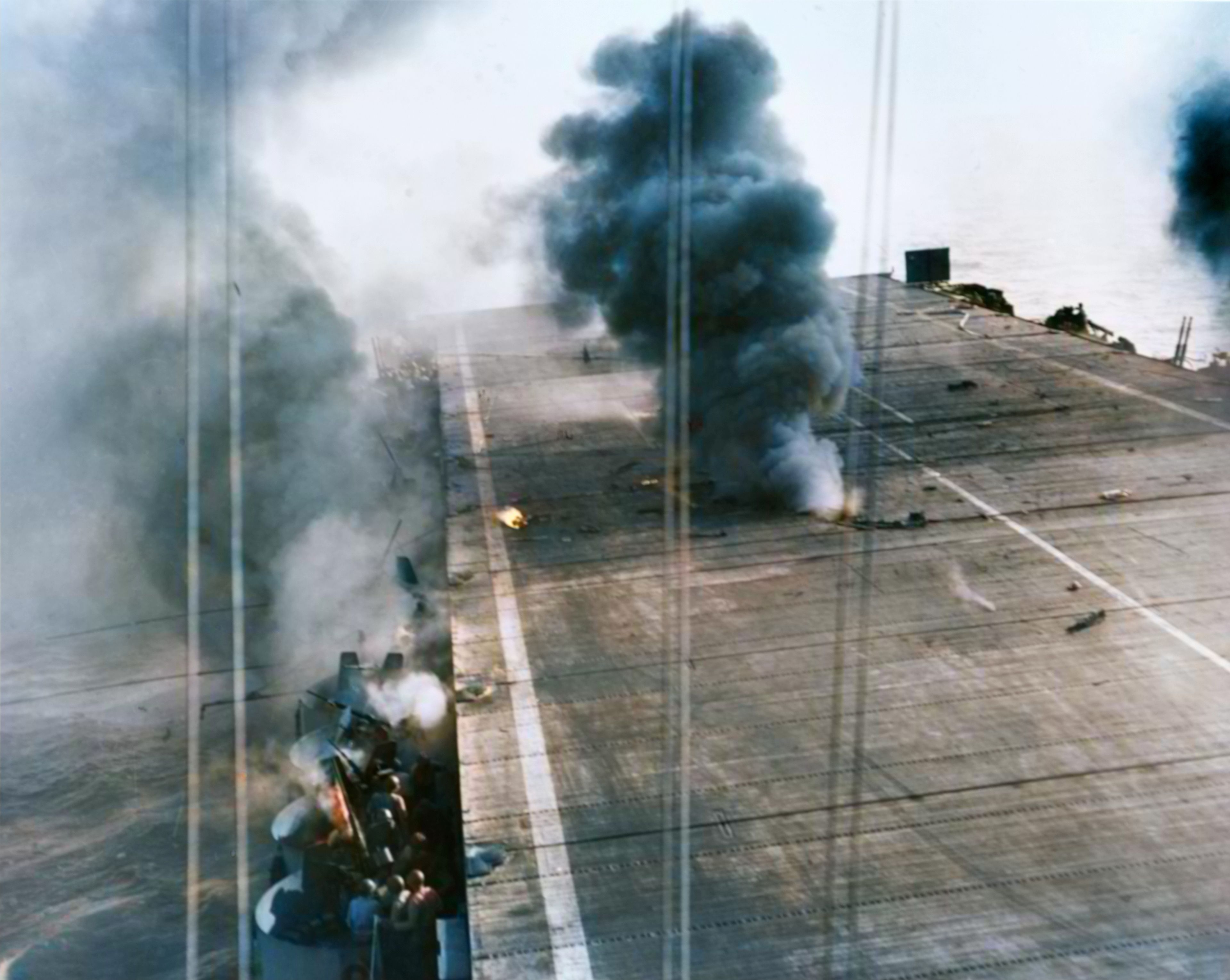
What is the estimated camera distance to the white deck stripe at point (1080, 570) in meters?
13.6

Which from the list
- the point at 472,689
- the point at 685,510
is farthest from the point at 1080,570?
the point at 472,689

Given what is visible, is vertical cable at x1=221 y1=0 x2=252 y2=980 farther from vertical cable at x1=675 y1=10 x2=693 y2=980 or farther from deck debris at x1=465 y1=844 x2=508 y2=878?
deck debris at x1=465 y1=844 x2=508 y2=878

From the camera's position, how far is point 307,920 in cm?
1189

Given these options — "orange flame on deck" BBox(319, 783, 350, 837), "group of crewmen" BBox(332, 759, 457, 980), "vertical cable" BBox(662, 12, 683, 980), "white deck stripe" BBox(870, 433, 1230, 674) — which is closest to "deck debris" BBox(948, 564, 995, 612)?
"white deck stripe" BBox(870, 433, 1230, 674)

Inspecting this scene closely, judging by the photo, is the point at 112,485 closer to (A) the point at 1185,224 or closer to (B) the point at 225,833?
(B) the point at 225,833

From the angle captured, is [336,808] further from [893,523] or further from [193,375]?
[193,375]

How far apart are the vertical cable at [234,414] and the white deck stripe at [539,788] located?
5.56 m

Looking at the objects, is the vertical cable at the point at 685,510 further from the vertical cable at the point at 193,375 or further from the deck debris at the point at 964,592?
the vertical cable at the point at 193,375

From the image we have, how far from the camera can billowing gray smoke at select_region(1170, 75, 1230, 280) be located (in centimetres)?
2808

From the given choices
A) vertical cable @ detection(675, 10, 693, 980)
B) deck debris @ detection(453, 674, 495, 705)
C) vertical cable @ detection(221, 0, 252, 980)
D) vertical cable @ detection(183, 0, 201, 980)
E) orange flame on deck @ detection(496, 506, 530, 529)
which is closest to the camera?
vertical cable @ detection(675, 10, 693, 980)

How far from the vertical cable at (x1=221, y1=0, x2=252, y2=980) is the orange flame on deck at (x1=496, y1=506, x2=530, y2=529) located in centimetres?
518

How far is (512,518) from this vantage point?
1938cm

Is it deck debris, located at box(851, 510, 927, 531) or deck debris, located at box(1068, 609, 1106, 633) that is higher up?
deck debris, located at box(851, 510, 927, 531)

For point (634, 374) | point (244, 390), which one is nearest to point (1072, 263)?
point (634, 374)
